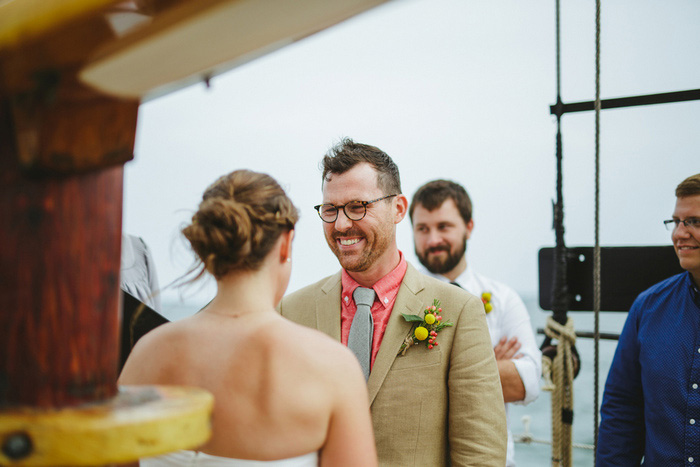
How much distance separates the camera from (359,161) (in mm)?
2166

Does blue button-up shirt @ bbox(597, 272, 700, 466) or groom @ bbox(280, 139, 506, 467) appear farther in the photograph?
blue button-up shirt @ bbox(597, 272, 700, 466)

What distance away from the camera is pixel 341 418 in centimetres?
119

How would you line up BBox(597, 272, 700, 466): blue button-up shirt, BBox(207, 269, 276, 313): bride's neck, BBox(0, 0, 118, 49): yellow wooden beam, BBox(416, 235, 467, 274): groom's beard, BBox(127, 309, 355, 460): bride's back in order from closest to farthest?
1. BBox(0, 0, 118, 49): yellow wooden beam
2. BBox(127, 309, 355, 460): bride's back
3. BBox(207, 269, 276, 313): bride's neck
4. BBox(597, 272, 700, 466): blue button-up shirt
5. BBox(416, 235, 467, 274): groom's beard

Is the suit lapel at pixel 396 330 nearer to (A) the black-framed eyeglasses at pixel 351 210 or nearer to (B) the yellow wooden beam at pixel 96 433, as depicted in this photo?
(A) the black-framed eyeglasses at pixel 351 210

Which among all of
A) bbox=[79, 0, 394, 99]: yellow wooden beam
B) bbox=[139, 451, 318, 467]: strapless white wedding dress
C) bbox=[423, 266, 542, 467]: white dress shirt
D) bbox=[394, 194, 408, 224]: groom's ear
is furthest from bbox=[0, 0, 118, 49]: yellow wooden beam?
bbox=[423, 266, 542, 467]: white dress shirt

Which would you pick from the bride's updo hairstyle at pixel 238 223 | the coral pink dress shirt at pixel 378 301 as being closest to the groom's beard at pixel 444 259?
the coral pink dress shirt at pixel 378 301

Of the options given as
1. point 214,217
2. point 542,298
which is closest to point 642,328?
point 542,298

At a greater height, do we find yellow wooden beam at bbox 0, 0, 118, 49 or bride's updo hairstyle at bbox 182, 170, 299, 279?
yellow wooden beam at bbox 0, 0, 118, 49

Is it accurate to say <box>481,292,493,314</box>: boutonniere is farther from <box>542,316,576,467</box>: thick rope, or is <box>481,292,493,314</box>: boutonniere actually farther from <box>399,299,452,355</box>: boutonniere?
<box>399,299,452,355</box>: boutonniere

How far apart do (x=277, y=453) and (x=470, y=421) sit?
85 centimetres

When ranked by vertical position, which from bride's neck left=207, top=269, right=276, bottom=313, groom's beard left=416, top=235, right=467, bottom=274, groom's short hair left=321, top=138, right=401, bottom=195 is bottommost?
bride's neck left=207, top=269, right=276, bottom=313

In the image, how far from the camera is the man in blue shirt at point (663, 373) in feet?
6.73

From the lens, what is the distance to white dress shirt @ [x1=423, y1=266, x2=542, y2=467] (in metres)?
2.59

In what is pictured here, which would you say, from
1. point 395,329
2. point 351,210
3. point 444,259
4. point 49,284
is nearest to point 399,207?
point 351,210
